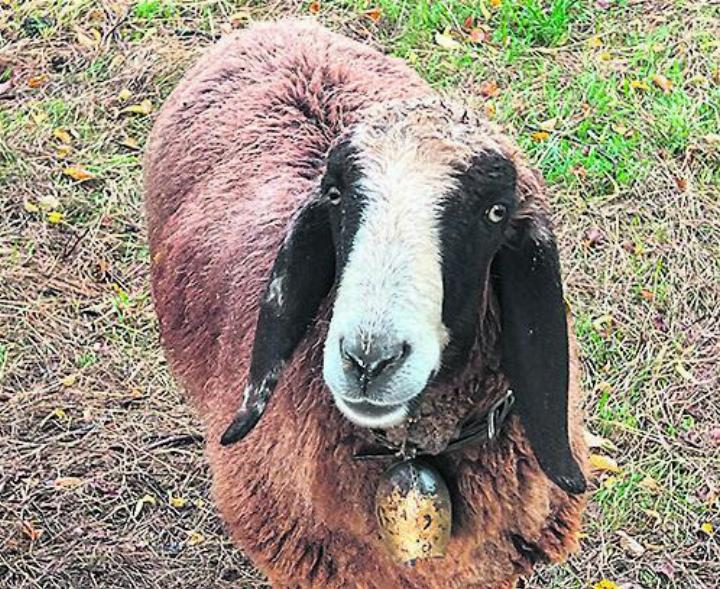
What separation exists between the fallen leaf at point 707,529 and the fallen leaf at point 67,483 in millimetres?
2252

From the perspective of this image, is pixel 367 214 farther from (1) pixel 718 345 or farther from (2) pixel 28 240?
(2) pixel 28 240

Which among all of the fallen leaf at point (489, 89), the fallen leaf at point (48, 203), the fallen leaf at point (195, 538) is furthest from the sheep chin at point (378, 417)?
the fallen leaf at point (489, 89)

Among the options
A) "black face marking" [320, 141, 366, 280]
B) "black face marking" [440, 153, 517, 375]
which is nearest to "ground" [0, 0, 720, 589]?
"black face marking" [440, 153, 517, 375]

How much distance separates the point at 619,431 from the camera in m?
4.52

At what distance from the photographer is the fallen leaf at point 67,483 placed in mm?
4477

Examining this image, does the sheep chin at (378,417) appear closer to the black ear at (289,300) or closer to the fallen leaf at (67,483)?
the black ear at (289,300)

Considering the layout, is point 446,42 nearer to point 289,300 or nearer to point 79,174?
point 79,174

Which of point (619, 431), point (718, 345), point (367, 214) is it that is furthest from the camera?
point (718, 345)

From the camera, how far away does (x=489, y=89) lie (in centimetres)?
610

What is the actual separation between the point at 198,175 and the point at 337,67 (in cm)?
59

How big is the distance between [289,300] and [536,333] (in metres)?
0.59

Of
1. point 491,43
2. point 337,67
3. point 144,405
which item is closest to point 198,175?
point 337,67

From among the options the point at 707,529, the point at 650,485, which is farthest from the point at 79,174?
the point at 707,529

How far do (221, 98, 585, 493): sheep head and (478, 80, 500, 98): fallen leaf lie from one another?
324 cm
